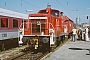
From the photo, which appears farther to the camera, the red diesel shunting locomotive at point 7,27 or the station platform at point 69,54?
the red diesel shunting locomotive at point 7,27

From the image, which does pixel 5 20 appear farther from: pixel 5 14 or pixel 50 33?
pixel 50 33

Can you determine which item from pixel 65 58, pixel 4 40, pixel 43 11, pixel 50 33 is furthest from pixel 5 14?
pixel 65 58

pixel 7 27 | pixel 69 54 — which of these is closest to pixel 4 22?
pixel 7 27

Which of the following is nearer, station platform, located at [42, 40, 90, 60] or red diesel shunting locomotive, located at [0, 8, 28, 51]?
station platform, located at [42, 40, 90, 60]

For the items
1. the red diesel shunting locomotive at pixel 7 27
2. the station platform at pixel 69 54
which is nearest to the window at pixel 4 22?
the red diesel shunting locomotive at pixel 7 27

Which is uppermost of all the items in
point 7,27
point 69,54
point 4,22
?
point 4,22

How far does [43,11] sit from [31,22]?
2.19 meters

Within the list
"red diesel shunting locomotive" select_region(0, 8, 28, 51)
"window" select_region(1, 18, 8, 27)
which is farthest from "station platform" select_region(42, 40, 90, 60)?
"window" select_region(1, 18, 8, 27)

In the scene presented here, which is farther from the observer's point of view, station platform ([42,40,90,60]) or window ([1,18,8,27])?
window ([1,18,8,27])

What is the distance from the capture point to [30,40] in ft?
39.9

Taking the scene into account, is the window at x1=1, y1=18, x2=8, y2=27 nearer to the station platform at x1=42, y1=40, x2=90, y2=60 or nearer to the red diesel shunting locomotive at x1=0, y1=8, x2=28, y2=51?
the red diesel shunting locomotive at x1=0, y1=8, x2=28, y2=51

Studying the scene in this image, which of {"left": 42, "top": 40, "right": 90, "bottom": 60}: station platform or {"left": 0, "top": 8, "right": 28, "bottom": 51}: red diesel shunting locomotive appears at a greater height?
Answer: {"left": 0, "top": 8, "right": 28, "bottom": 51}: red diesel shunting locomotive

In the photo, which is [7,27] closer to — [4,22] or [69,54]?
[4,22]

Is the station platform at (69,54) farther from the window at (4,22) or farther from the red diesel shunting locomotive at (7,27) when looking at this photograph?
the window at (4,22)
